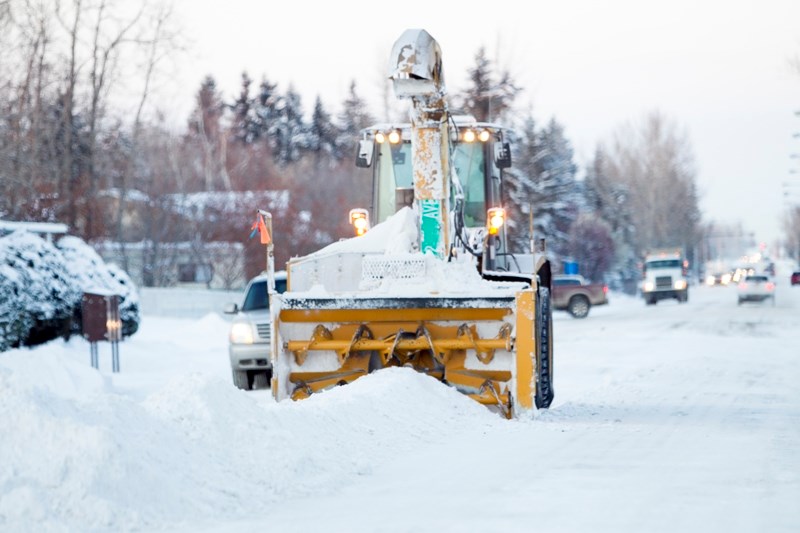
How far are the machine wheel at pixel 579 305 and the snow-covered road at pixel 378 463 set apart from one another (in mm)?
30375

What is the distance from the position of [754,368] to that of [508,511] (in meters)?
13.4

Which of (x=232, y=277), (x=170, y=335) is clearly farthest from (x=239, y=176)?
(x=170, y=335)

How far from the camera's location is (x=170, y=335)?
97.6 feet

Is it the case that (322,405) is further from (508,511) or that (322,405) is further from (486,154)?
(486,154)

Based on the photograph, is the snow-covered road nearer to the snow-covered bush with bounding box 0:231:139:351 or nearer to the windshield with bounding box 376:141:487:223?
the windshield with bounding box 376:141:487:223

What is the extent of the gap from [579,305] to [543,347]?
31.2 metres

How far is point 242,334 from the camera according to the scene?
16.5m

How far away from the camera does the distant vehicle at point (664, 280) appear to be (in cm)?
5466

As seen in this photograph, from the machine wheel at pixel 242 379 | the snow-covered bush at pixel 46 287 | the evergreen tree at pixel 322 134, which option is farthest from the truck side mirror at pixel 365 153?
the evergreen tree at pixel 322 134

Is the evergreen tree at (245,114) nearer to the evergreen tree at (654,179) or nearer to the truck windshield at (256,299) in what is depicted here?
the evergreen tree at (654,179)

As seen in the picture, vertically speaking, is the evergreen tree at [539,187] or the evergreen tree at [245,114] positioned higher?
the evergreen tree at [245,114]

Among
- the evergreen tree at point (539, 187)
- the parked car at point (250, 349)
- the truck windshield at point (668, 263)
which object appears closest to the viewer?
the parked car at point (250, 349)

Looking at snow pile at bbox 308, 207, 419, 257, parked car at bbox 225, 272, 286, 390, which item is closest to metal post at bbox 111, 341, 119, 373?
parked car at bbox 225, 272, 286, 390

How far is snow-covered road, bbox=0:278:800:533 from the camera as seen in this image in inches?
252
